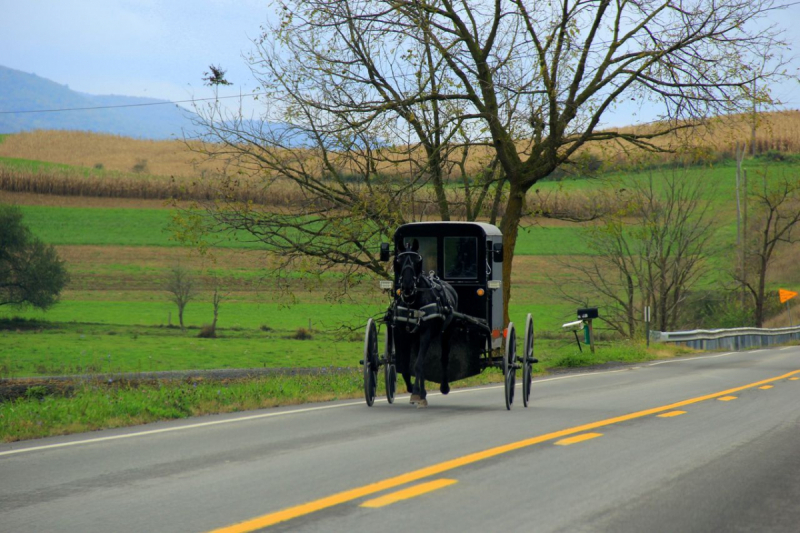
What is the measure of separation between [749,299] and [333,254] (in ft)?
154

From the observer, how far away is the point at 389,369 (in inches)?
516

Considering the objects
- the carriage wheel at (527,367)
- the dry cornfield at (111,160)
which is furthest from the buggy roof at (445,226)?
the dry cornfield at (111,160)

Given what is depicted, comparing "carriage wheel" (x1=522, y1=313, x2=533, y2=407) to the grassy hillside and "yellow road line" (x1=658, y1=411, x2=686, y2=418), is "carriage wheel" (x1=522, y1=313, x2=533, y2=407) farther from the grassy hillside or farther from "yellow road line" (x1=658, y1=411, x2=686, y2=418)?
the grassy hillside

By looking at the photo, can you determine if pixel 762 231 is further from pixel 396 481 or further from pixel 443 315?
pixel 396 481

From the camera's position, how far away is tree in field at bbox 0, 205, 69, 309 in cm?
6006

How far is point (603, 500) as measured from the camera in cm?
658

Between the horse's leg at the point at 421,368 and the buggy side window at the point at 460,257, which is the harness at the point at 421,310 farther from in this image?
the buggy side window at the point at 460,257

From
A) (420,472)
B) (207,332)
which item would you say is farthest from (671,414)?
(207,332)

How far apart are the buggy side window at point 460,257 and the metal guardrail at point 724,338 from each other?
22642 mm

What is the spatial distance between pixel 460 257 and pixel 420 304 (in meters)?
1.63

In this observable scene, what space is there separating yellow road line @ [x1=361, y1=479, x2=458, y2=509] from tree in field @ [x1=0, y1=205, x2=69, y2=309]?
189ft

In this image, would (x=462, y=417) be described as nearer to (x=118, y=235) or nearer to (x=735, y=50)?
(x=735, y=50)

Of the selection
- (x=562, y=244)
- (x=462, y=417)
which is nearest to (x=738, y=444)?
(x=462, y=417)

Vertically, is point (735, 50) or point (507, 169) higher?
point (735, 50)
